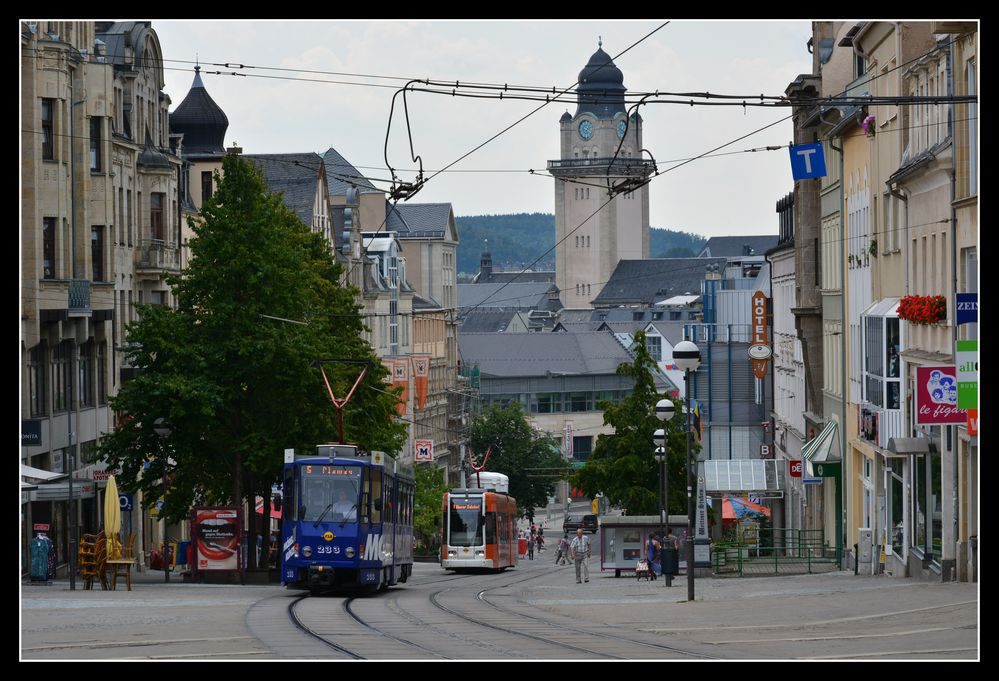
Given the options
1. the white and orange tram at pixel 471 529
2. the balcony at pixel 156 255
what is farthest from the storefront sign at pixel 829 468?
the balcony at pixel 156 255

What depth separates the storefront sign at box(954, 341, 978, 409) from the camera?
78.8ft

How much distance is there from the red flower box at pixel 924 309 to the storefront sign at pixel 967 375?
7765 mm

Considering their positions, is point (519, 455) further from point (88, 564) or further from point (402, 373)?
point (88, 564)

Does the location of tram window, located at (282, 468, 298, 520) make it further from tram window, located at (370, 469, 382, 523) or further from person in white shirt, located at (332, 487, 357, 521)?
tram window, located at (370, 469, 382, 523)

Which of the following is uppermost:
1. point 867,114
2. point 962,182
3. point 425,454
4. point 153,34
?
point 153,34

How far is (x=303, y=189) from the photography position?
89.6m

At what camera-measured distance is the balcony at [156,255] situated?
59.6 metres

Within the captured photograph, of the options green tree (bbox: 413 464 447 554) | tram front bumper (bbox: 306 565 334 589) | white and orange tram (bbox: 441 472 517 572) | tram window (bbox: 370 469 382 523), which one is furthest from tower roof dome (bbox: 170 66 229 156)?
tram front bumper (bbox: 306 565 334 589)

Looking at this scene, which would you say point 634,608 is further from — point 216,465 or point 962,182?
point 216,465

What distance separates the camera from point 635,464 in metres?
62.6

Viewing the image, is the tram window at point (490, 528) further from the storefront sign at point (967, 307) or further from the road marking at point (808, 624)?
the storefront sign at point (967, 307)

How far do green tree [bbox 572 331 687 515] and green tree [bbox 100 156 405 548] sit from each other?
20628 millimetres
